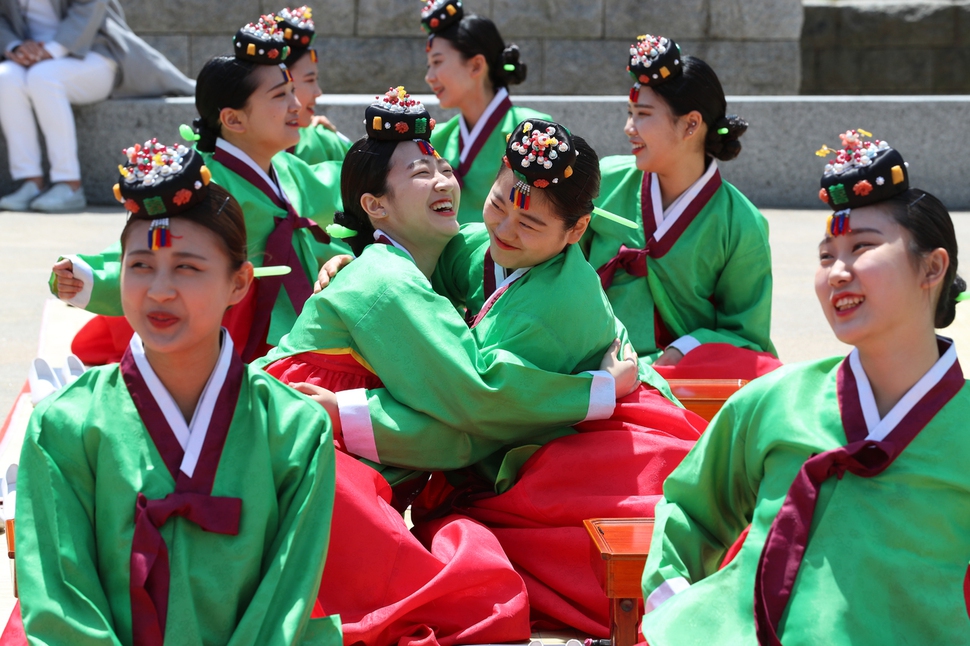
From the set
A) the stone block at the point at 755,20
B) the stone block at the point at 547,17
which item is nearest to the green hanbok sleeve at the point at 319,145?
the stone block at the point at 547,17

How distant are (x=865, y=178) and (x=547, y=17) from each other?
7.61 meters

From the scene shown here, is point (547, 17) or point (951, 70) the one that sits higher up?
point (547, 17)

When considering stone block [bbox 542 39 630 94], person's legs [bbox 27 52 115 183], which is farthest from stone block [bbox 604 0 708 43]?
person's legs [bbox 27 52 115 183]

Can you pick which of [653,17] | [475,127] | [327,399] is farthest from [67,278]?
[653,17]

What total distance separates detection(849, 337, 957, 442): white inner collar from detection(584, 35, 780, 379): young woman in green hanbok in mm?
1857

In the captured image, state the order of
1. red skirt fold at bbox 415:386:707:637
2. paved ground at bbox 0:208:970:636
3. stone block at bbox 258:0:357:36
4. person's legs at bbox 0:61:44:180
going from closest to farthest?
red skirt fold at bbox 415:386:707:637, paved ground at bbox 0:208:970:636, person's legs at bbox 0:61:44:180, stone block at bbox 258:0:357:36

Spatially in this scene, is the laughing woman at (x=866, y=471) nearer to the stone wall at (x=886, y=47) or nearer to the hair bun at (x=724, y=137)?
the hair bun at (x=724, y=137)

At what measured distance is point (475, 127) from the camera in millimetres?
5188

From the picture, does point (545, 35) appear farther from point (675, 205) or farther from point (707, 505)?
point (707, 505)

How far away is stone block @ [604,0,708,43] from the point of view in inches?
363

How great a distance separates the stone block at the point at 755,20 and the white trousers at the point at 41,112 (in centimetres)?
466

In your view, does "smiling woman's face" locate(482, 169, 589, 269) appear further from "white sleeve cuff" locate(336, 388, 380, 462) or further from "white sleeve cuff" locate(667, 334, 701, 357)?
"white sleeve cuff" locate(667, 334, 701, 357)

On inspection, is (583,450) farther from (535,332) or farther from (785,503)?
(785,503)

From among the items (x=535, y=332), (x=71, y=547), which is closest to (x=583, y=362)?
(x=535, y=332)
